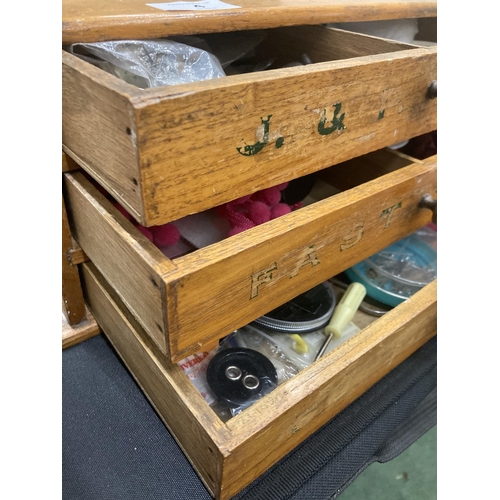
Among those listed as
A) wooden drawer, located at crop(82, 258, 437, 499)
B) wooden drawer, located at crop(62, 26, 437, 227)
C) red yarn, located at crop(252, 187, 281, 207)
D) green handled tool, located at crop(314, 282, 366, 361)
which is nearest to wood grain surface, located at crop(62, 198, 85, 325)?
wooden drawer, located at crop(82, 258, 437, 499)

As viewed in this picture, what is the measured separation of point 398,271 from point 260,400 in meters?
0.43

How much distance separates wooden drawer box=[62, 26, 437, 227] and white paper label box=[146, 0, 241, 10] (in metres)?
0.14

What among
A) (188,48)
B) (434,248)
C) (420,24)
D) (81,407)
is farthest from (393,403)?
(420,24)

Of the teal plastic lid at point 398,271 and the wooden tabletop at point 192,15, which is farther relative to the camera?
the teal plastic lid at point 398,271

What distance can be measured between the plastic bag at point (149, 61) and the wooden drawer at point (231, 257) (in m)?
0.12

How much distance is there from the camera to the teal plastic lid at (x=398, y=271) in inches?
28.3

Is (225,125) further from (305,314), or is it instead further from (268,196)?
(305,314)

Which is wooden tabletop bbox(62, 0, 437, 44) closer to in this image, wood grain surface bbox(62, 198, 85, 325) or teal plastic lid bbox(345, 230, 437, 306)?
wood grain surface bbox(62, 198, 85, 325)

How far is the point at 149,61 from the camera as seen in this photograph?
487mm

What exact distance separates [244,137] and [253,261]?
0.37 feet

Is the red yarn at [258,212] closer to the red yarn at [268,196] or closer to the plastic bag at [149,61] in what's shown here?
the red yarn at [268,196]

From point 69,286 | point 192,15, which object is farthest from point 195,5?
point 69,286

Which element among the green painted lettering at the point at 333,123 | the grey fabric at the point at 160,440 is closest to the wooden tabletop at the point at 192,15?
the green painted lettering at the point at 333,123

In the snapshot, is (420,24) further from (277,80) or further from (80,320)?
(80,320)
